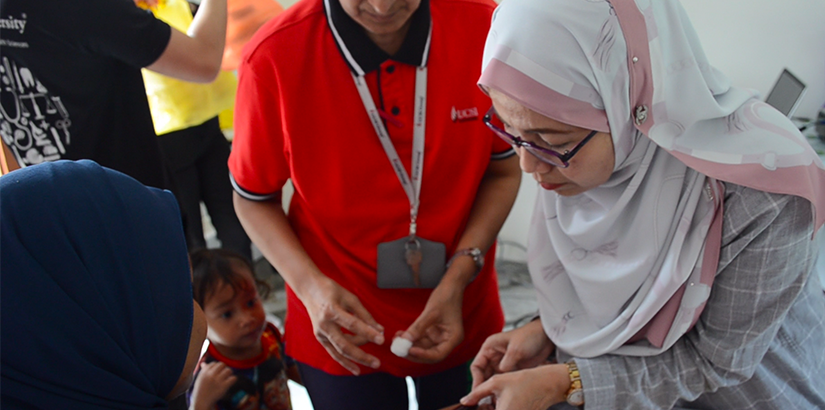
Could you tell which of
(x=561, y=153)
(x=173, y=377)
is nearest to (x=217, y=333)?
(x=173, y=377)

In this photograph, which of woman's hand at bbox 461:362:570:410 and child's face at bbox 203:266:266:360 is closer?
woman's hand at bbox 461:362:570:410

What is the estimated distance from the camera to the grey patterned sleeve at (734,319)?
96 cm

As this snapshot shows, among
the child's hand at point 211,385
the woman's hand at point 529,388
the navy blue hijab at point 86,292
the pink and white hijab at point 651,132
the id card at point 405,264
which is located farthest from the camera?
the child's hand at point 211,385

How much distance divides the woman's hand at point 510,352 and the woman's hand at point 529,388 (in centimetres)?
15

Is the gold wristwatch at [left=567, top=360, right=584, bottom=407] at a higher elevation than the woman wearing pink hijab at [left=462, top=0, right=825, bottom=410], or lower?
lower

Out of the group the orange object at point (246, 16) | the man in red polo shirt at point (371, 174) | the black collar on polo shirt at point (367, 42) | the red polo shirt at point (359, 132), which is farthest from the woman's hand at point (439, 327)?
the orange object at point (246, 16)

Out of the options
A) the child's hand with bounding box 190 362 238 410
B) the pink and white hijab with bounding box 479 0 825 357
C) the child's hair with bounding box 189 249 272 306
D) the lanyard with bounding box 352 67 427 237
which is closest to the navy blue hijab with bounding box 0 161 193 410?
the lanyard with bounding box 352 67 427 237

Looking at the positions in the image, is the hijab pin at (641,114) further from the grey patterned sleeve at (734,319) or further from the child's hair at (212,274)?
the child's hair at (212,274)

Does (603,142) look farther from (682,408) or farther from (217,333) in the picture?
(217,333)

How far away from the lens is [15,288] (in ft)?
2.23

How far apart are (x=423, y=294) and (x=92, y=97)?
0.89 metres

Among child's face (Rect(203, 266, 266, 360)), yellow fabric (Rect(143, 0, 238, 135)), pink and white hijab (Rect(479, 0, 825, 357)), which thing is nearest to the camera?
pink and white hijab (Rect(479, 0, 825, 357))

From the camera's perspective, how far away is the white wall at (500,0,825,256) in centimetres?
237

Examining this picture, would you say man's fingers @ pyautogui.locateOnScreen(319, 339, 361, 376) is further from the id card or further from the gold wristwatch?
the gold wristwatch
